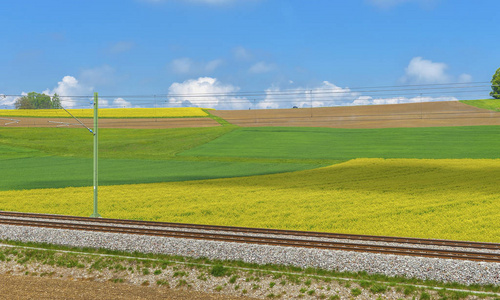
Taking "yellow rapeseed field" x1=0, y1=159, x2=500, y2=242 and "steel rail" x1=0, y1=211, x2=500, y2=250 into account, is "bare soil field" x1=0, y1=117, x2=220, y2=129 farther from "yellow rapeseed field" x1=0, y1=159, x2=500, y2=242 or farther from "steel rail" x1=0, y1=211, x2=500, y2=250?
"steel rail" x1=0, y1=211, x2=500, y2=250

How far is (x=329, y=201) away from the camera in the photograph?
3147 cm

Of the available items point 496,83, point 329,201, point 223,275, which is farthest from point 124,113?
point 223,275

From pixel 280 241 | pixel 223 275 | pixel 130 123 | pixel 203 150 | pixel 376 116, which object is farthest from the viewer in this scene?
pixel 130 123

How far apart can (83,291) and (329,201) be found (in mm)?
17813

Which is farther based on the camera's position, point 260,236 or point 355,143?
point 355,143

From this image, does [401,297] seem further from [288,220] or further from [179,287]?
[288,220]

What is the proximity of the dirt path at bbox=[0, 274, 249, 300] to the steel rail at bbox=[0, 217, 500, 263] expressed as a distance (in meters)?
4.90

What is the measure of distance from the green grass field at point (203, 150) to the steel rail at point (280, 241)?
Result: 16804 mm

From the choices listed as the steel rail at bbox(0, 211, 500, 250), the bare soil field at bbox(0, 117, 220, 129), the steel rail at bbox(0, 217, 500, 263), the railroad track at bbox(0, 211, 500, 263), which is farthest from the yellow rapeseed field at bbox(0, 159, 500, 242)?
the bare soil field at bbox(0, 117, 220, 129)

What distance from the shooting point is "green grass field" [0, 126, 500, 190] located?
46.7 metres

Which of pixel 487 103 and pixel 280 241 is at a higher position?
pixel 487 103

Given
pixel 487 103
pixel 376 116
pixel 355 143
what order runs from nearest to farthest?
pixel 355 143 → pixel 376 116 → pixel 487 103

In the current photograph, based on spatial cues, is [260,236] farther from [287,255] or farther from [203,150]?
[203,150]

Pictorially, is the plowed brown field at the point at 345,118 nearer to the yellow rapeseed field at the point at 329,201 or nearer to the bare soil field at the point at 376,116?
the bare soil field at the point at 376,116
